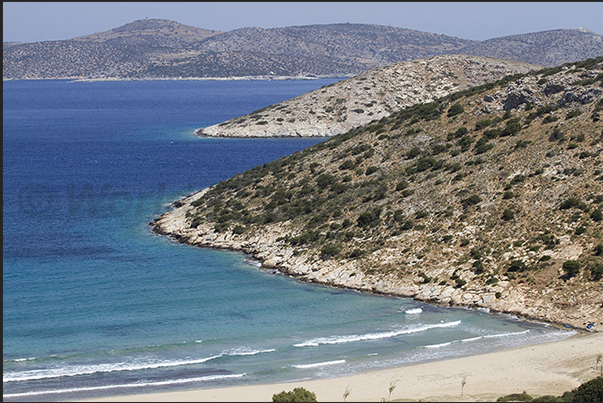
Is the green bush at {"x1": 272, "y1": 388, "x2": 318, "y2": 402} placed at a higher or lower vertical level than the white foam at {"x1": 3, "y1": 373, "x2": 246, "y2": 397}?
higher

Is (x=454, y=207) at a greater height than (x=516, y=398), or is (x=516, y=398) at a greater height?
(x=454, y=207)

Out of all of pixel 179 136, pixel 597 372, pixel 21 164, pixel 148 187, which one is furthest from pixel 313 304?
pixel 179 136

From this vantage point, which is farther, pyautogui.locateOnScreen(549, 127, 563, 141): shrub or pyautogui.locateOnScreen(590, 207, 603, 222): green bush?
pyautogui.locateOnScreen(549, 127, 563, 141): shrub

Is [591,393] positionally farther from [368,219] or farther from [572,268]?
[368,219]

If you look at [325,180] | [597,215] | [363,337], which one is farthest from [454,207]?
[363,337]

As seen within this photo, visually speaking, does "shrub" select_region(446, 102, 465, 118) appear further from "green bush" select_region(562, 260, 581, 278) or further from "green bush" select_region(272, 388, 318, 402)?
"green bush" select_region(272, 388, 318, 402)

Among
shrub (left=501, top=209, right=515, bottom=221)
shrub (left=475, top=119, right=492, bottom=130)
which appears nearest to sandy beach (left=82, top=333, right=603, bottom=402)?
shrub (left=501, top=209, right=515, bottom=221)
